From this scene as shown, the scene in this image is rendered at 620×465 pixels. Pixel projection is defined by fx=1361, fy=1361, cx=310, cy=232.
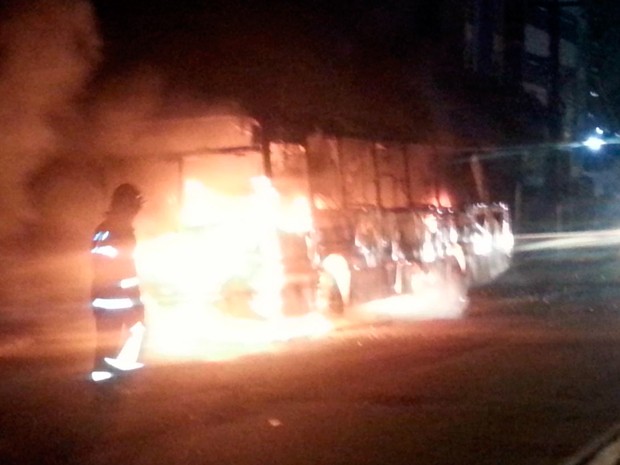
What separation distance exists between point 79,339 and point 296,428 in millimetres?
7854

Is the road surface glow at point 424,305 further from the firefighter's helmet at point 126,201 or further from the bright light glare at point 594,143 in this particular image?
the bright light glare at point 594,143

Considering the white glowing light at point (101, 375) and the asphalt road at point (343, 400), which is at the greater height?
the white glowing light at point (101, 375)

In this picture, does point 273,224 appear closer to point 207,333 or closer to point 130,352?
point 207,333

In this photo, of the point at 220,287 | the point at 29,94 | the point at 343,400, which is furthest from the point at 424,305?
the point at 343,400

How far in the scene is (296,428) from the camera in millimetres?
10203

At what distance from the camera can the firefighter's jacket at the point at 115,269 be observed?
11.9 m

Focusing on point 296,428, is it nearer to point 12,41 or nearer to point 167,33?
point 12,41

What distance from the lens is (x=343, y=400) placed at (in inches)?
453

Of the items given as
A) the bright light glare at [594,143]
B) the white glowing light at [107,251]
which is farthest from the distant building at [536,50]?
the white glowing light at [107,251]

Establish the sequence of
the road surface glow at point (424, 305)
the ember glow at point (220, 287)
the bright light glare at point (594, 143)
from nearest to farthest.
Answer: the ember glow at point (220, 287) < the road surface glow at point (424, 305) < the bright light glare at point (594, 143)

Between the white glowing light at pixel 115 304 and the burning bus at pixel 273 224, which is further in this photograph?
the burning bus at pixel 273 224

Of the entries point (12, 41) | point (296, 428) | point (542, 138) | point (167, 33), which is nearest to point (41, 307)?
point (12, 41)

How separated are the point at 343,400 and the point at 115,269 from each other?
2300mm

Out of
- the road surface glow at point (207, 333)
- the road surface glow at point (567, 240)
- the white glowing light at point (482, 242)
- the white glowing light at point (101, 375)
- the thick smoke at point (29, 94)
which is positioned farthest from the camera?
the road surface glow at point (567, 240)
